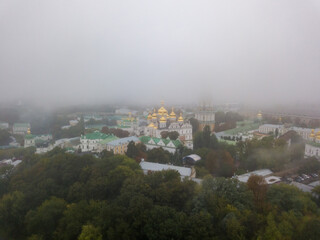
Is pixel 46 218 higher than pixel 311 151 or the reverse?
the reverse

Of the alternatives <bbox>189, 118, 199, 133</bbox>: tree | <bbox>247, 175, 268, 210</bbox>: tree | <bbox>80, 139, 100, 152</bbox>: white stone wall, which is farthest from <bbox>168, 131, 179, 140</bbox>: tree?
<bbox>247, 175, 268, 210</bbox>: tree

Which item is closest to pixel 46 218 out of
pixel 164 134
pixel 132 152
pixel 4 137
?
pixel 132 152

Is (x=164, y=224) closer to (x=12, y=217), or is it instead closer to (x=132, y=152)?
(x=12, y=217)

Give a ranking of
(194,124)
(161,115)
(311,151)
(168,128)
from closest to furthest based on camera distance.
A: (311,151), (168,128), (194,124), (161,115)

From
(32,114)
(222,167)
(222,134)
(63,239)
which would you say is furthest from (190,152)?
(32,114)

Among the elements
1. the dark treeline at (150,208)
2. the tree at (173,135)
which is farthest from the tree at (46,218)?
the tree at (173,135)

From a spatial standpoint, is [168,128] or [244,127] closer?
[244,127]

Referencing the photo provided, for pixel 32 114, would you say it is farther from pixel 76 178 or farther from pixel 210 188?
pixel 210 188

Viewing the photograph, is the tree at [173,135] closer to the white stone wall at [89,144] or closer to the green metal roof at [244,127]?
the green metal roof at [244,127]
